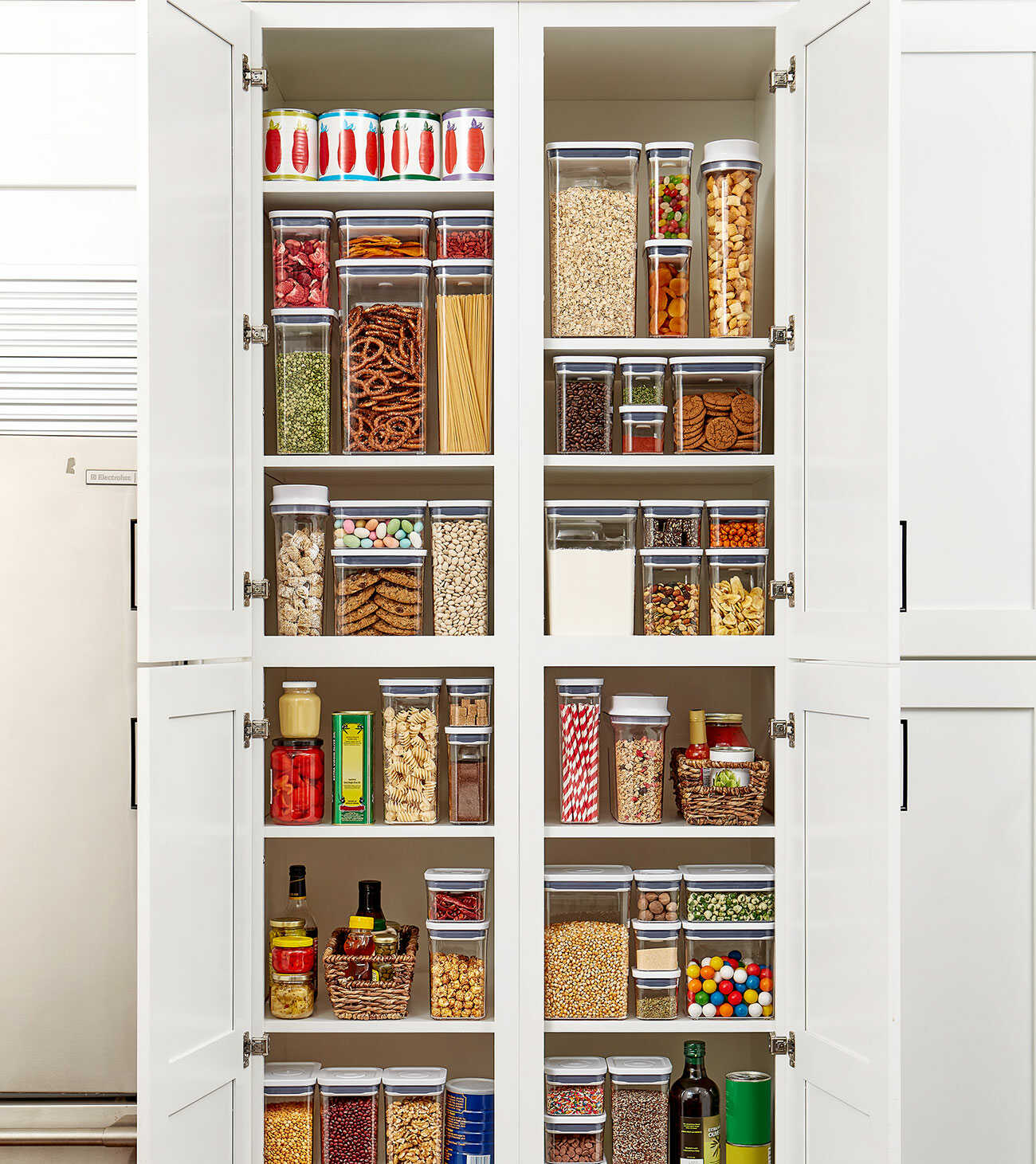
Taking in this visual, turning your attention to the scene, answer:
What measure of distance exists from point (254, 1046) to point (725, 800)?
103 centimetres

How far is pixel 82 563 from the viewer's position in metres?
2.02

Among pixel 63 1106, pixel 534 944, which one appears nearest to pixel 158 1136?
pixel 63 1106

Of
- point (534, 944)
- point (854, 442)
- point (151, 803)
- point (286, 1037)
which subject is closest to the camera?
point (151, 803)

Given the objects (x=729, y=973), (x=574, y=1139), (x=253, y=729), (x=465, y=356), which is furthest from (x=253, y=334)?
(x=574, y=1139)

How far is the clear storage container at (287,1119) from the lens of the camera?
2.12 m

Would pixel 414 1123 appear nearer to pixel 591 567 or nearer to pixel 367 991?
pixel 367 991

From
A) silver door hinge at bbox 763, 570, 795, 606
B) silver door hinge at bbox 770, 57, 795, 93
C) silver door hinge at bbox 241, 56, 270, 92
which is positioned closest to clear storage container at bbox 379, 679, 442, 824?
silver door hinge at bbox 763, 570, 795, 606

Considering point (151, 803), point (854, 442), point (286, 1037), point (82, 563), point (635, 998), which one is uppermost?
point (854, 442)

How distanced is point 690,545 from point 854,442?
0.40m

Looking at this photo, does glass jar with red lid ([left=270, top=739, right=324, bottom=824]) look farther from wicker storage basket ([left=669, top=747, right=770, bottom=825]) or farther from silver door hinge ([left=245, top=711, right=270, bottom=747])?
wicker storage basket ([left=669, top=747, right=770, bottom=825])

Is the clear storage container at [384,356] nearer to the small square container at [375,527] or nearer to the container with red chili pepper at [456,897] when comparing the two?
the small square container at [375,527]

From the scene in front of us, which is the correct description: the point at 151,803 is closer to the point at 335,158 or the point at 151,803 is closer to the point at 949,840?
the point at 335,158

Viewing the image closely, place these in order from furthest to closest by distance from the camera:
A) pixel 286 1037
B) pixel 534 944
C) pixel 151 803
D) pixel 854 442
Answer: pixel 286 1037 → pixel 534 944 → pixel 854 442 → pixel 151 803

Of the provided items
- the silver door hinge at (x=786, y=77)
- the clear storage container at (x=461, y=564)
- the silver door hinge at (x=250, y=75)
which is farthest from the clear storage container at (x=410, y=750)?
the silver door hinge at (x=786, y=77)
